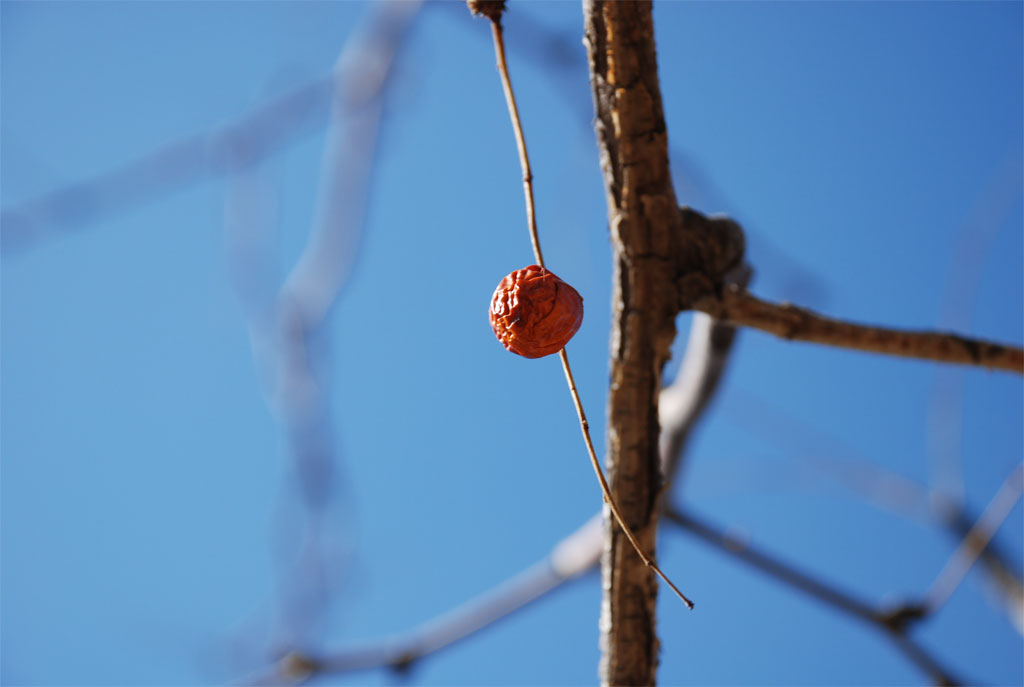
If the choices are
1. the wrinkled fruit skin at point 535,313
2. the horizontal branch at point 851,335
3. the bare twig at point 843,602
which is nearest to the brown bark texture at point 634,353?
the horizontal branch at point 851,335

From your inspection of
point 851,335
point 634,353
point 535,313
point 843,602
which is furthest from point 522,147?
point 843,602

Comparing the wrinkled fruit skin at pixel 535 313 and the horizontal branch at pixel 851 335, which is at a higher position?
the wrinkled fruit skin at pixel 535 313

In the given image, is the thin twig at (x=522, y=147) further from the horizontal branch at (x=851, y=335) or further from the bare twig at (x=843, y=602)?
the bare twig at (x=843, y=602)

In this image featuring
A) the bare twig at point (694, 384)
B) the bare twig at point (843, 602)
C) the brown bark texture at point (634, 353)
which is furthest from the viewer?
the bare twig at point (843, 602)

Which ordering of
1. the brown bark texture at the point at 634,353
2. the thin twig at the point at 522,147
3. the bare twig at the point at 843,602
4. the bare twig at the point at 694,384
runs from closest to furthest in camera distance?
the thin twig at the point at 522,147
the brown bark texture at the point at 634,353
the bare twig at the point at 694,384
the bare twig at the point at 843,602

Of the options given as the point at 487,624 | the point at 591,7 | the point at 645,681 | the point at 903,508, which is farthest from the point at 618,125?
the point at 903,508

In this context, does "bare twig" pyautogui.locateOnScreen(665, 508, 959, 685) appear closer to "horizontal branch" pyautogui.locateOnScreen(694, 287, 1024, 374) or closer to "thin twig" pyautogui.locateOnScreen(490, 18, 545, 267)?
"horizontal branch" pyautogui.locateOnScreen(694, 287, 1024, 374)

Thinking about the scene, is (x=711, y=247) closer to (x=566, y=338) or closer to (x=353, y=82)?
(x=566, y=338)
